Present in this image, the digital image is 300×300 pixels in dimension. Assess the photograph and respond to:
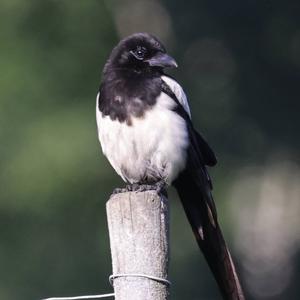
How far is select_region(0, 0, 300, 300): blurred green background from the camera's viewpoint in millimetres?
12789

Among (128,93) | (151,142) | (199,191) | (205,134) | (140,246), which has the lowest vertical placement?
(140,246)

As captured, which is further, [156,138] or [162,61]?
[162,61]

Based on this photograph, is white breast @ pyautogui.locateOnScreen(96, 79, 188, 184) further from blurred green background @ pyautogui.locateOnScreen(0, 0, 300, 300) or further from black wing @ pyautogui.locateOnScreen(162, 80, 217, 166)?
blurred green background @ pyautogui.locateOnScreen(0, 0, 300, 300)

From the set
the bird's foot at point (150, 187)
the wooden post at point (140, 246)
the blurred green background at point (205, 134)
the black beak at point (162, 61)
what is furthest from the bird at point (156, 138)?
the blurred green background at point (205, 134)

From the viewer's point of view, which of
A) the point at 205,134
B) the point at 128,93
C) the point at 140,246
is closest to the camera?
the point at 140,246

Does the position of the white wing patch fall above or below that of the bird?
above

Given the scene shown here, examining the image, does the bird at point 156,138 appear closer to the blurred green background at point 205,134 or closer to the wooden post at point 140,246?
the wooden post at point 140,246

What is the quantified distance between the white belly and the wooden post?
148cm

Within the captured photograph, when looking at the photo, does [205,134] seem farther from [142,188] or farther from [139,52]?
[142,188]

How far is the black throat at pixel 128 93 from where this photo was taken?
6.75 meters

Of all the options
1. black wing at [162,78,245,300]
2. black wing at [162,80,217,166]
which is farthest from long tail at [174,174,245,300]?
black wing at [162,80,217,166]

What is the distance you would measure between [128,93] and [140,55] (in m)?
0.35

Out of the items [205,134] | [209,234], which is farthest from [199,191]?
[205,134]

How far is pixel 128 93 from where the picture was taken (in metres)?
6.82
